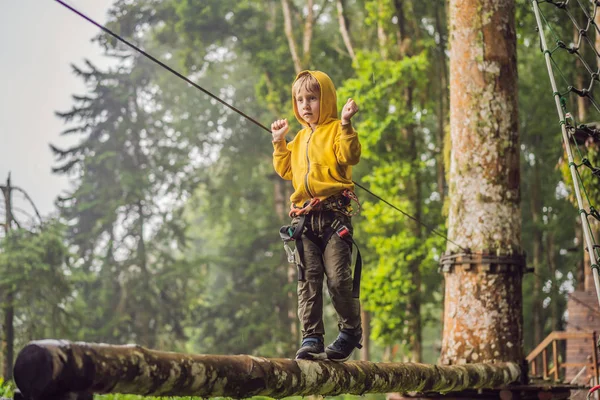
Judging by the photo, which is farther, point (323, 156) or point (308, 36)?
point (308, 36)

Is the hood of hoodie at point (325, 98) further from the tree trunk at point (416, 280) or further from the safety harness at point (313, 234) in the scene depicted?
the tree trunk at point (416, 280)

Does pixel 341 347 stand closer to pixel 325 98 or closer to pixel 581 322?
pixel 325 98

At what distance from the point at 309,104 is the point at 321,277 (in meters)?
1.01

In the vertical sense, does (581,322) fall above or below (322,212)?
above

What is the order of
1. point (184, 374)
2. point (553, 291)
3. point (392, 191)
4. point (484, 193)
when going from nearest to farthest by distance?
1. point (184, 374)
2. point (484, 193)
3. point (392, 191)
4. point (553, 291)

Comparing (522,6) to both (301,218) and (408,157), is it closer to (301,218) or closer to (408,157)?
(408,157)

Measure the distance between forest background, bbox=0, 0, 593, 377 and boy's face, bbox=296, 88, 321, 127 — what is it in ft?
39.7

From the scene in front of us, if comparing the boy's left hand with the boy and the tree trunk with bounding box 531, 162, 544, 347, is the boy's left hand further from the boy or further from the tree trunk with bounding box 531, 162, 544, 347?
the tree trunk with bounding box 531, 162, 544, 347

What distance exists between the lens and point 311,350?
466cm

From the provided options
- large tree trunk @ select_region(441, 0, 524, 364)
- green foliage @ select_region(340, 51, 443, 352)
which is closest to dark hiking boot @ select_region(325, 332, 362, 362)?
large tree trunk @ select_region(441, 0, 524, 364)

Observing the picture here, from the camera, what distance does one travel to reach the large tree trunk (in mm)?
6695

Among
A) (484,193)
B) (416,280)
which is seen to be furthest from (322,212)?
(416,280)

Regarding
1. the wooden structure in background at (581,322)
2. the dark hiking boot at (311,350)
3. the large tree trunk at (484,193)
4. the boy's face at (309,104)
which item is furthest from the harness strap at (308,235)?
the wooden structure in background at (581,322)

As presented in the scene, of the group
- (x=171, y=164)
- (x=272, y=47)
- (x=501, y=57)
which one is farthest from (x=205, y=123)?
(x=501, y=57)
